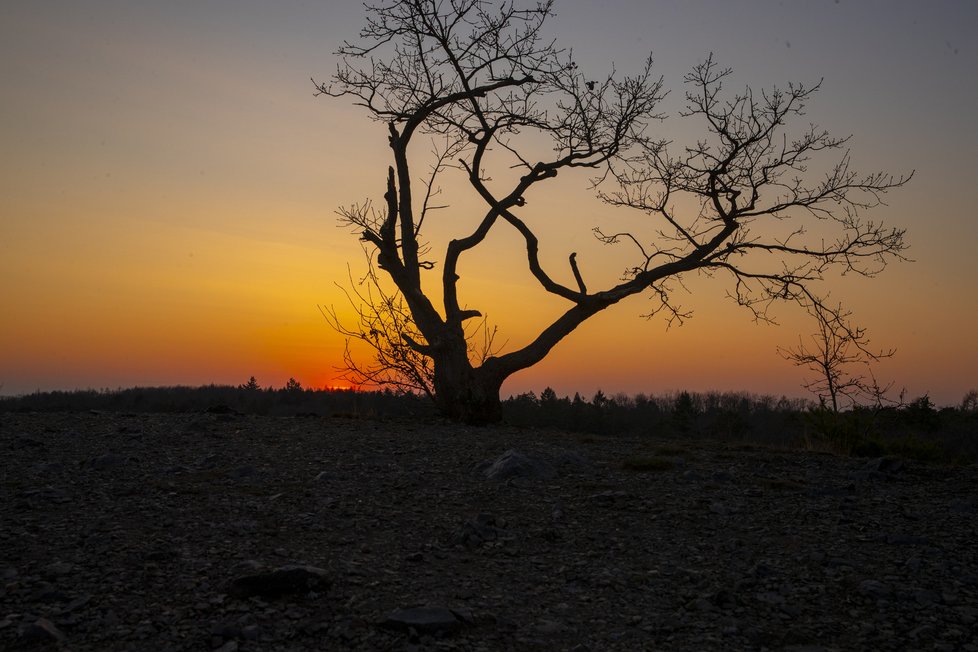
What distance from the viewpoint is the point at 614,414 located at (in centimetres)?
2827

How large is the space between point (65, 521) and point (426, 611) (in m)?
2.84

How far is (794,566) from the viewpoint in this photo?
15.9 feet

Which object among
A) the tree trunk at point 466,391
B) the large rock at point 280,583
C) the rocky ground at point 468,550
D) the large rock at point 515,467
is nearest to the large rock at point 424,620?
the rocky ground at point 468,550

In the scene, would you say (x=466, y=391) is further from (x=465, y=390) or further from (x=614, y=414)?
(x=614, y=414)

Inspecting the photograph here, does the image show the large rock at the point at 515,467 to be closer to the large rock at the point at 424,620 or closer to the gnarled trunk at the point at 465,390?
the large rock at the point at 424,620

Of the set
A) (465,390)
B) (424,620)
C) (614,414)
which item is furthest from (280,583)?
(614,414)

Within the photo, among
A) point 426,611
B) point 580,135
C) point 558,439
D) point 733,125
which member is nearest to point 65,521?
point 426,611

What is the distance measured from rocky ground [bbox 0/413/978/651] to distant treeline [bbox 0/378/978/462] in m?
3.08

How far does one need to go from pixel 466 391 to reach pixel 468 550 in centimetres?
615

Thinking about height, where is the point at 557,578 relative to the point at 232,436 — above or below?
below

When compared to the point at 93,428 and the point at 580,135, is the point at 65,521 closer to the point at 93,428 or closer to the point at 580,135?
the point at 93,428

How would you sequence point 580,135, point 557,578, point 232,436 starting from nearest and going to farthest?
1. point 557,578
2. point 232,436
3. point 580,135

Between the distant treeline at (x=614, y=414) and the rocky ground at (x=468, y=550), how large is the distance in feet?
10.1

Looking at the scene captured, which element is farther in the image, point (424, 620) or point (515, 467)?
point (515, 467)
